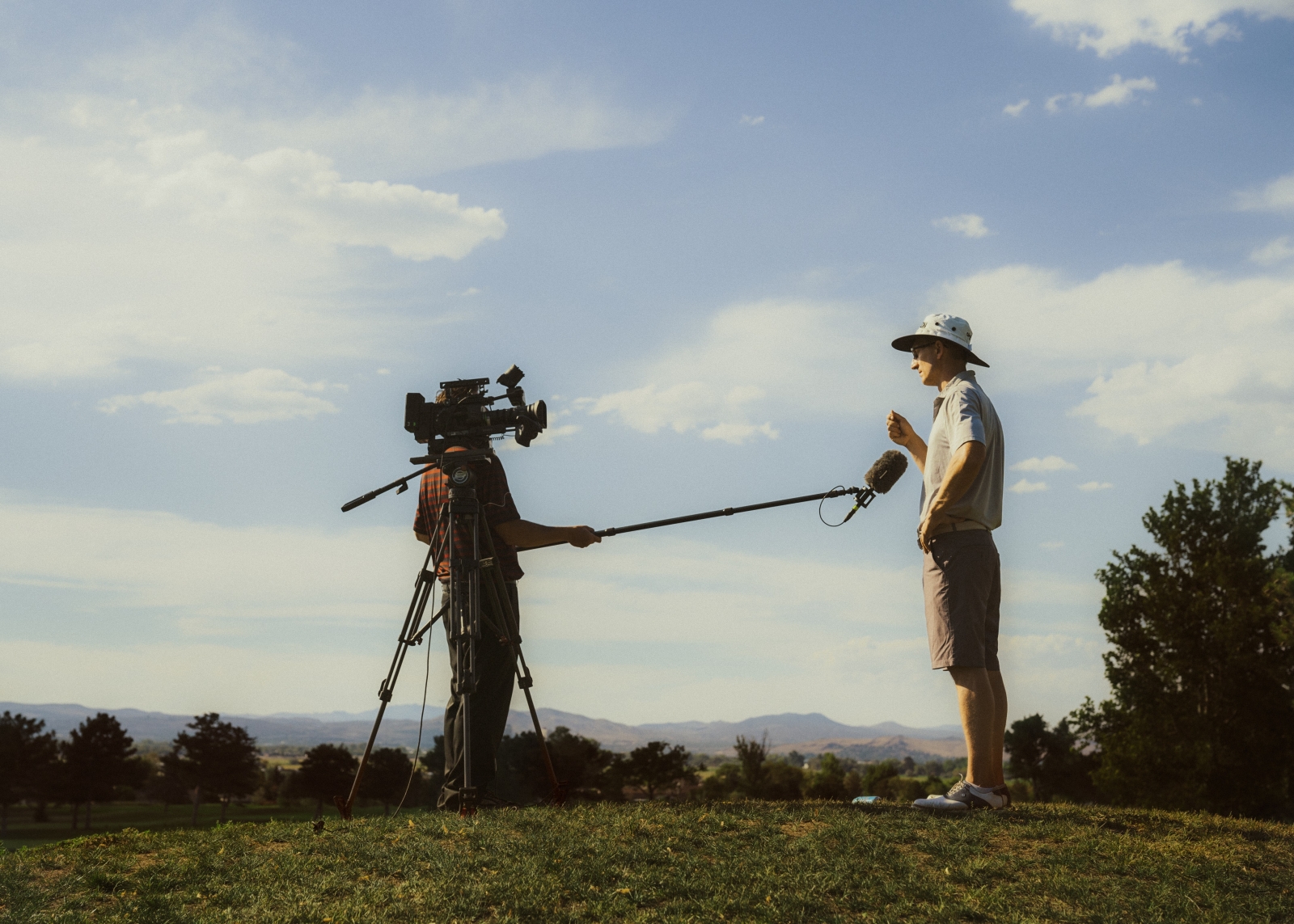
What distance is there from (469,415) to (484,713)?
7.64 feet

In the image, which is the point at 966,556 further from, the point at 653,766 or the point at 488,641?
the point at 653,766

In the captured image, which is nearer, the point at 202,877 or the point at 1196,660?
the point at 202,877

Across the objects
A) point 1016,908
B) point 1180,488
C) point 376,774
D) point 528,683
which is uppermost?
point 1180,488

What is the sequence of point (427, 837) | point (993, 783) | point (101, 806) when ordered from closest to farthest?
1. point (427, 837)
2. point (993, 783)
3. point (101, 806)

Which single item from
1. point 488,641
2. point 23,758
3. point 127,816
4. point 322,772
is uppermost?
point 488,641

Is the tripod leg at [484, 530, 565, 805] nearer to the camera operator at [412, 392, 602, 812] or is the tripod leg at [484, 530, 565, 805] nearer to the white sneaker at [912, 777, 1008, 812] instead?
the camera operator at [412, 392, 602, 812]

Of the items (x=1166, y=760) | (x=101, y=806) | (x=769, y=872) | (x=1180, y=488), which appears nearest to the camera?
(x=769, y=872)

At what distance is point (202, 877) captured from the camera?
5613 millimetres

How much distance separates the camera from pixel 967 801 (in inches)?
283

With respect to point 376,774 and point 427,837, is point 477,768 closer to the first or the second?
point 427,837

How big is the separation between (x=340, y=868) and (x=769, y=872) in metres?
2.46

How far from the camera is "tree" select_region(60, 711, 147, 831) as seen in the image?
81.0 meters

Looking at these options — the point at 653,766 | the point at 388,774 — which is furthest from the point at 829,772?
the point at 388,774

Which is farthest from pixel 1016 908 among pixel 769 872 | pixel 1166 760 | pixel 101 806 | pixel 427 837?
pixel 101 806
